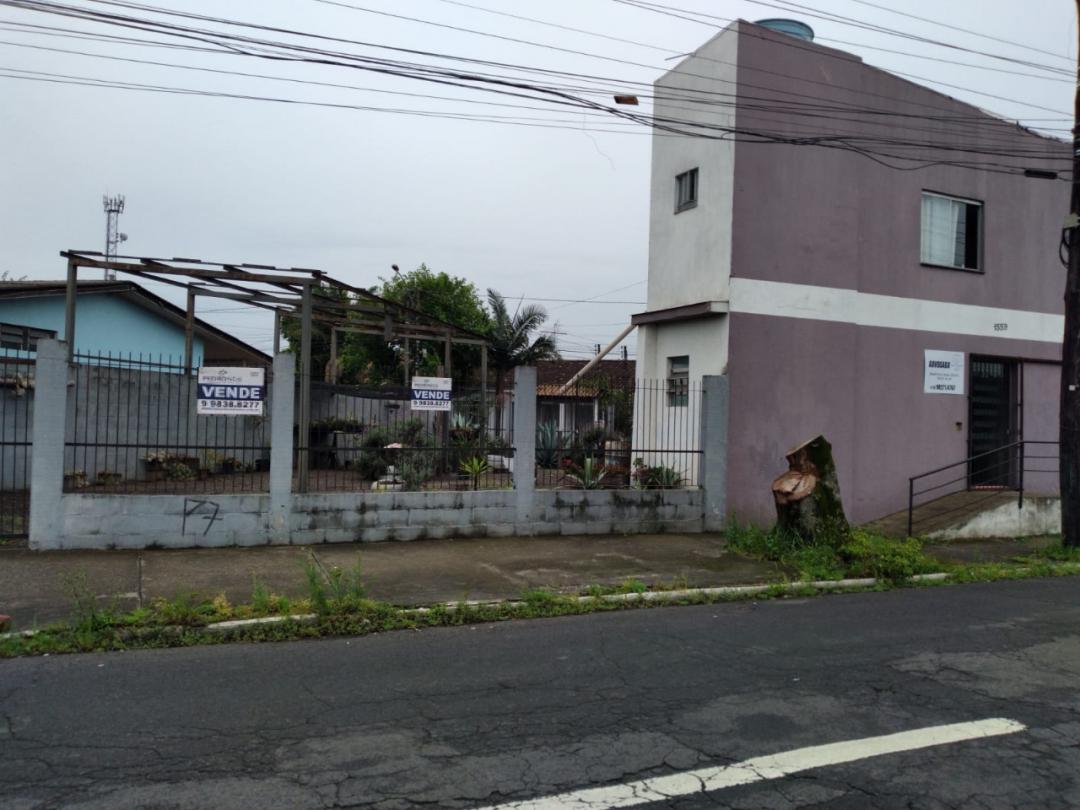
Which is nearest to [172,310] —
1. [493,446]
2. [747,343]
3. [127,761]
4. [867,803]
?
[493,446]

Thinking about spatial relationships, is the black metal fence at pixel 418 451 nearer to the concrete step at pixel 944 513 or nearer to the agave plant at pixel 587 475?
the agave plant at pixel 587 475

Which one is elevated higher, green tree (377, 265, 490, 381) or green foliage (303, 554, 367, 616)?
green tree (377, 265, 490, 381)

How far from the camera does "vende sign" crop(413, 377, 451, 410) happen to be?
1145 cm

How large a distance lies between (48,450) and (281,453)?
98.8 inches

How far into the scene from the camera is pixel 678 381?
536 inches

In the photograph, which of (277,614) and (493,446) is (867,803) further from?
(493,446)

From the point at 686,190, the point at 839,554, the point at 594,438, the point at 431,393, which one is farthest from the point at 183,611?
the point at 686,190

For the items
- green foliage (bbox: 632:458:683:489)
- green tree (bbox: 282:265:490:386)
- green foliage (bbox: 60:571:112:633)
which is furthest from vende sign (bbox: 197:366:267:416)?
green tree (bbox: 282:265:490:386)

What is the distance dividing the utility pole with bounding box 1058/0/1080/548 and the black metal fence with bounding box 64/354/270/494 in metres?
11.2

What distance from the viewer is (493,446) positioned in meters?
11.5

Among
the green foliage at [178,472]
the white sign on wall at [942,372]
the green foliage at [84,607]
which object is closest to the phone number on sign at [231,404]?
the green foliage at [178,472]

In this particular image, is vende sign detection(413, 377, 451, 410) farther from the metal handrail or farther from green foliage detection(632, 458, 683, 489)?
the metal handrail

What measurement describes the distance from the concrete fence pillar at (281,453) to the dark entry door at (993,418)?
12209mm

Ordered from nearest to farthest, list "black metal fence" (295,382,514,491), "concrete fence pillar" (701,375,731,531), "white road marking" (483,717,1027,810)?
"white road marking" (483,717,1027,810) < "black metal fence" (295,382,514,491) < "concrete fence pillar" (701,375,731,531)
